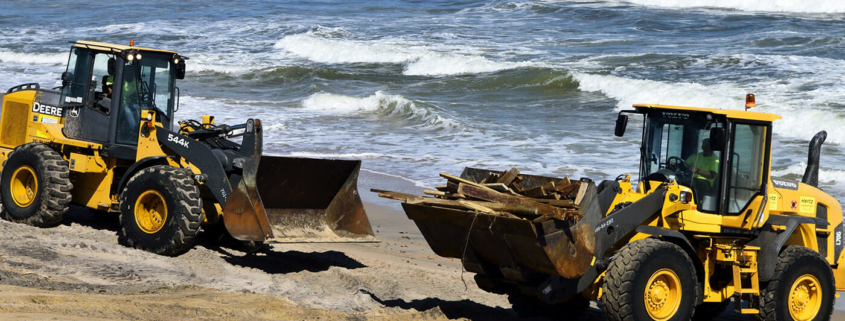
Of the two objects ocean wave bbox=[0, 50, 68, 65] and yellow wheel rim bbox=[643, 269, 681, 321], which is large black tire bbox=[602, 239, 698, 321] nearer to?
yellow wheel rim bbox=[643, 269, 681, 321]

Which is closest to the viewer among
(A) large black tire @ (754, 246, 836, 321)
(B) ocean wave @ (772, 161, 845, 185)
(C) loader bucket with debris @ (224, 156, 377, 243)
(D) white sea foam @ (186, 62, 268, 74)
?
(A) large black tire @ (754, 246, 836, 321)

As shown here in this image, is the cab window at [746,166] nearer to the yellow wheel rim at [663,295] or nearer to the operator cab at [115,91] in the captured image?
the yellow wheel rim at [663,295]

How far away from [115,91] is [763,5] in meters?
36.3

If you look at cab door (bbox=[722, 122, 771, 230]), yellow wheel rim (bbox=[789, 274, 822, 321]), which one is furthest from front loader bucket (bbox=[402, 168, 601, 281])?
yellow wheel rim (bbox=[789, 274, 822, 321])

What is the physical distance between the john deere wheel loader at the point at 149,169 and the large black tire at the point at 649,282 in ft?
11.1

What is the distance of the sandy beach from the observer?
20.2 ft

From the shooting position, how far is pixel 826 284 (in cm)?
711

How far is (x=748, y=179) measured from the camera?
6820mm

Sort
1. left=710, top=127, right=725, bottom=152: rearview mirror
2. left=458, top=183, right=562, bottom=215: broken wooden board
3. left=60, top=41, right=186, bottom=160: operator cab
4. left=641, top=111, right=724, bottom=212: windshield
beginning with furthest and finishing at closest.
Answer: left=60, top=41, right=186, bottom=160: operator cab
left=641, top=111, right=724, bottom=212: windshield
left=710, top=127, right=725, bottom=152: rearview mirror
left=458, top=183, right=562, bottom=215: broken wooden board

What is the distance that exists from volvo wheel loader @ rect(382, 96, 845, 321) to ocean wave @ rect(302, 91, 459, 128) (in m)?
14.2

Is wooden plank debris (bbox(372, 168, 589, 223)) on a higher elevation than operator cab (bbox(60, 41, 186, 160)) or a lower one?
lower

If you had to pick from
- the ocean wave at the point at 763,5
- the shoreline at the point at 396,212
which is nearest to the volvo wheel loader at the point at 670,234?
the shoreline at the point at 396,212

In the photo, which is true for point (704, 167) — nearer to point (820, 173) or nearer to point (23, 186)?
point (23, 186)

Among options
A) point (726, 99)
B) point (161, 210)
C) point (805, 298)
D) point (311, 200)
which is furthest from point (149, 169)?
point (726, 99)
